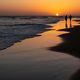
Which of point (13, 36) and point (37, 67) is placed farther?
point (13, 36)

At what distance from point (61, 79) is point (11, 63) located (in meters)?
3.48

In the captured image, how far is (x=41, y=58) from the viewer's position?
518 inches

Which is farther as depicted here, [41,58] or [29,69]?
[41,58]

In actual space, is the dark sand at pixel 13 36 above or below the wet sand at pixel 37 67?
below

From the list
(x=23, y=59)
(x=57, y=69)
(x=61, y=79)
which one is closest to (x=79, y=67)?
(x=57, y=69)

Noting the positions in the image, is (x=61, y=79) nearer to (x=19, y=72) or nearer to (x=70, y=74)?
(x=70, y=74)

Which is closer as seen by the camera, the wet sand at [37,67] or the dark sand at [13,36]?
the wet sand at [37,67]

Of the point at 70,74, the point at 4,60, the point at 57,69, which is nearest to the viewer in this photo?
the point at 70,74

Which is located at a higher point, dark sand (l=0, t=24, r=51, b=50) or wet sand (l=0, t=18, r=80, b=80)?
wet sand (l=0, t=18, r=80, b=80)

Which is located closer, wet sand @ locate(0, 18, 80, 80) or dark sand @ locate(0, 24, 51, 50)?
wet sand @ locate(0, 18, 80, 80)

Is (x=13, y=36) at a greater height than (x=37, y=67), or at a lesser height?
lesser

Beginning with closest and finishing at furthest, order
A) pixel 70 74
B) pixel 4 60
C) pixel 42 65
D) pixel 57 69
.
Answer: pixel 70 74
pixel 57 69
pixel 42 65
pixel 4 60

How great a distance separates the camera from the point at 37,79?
9.23 m

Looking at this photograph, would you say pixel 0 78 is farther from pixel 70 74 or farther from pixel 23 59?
pixel 23 59
